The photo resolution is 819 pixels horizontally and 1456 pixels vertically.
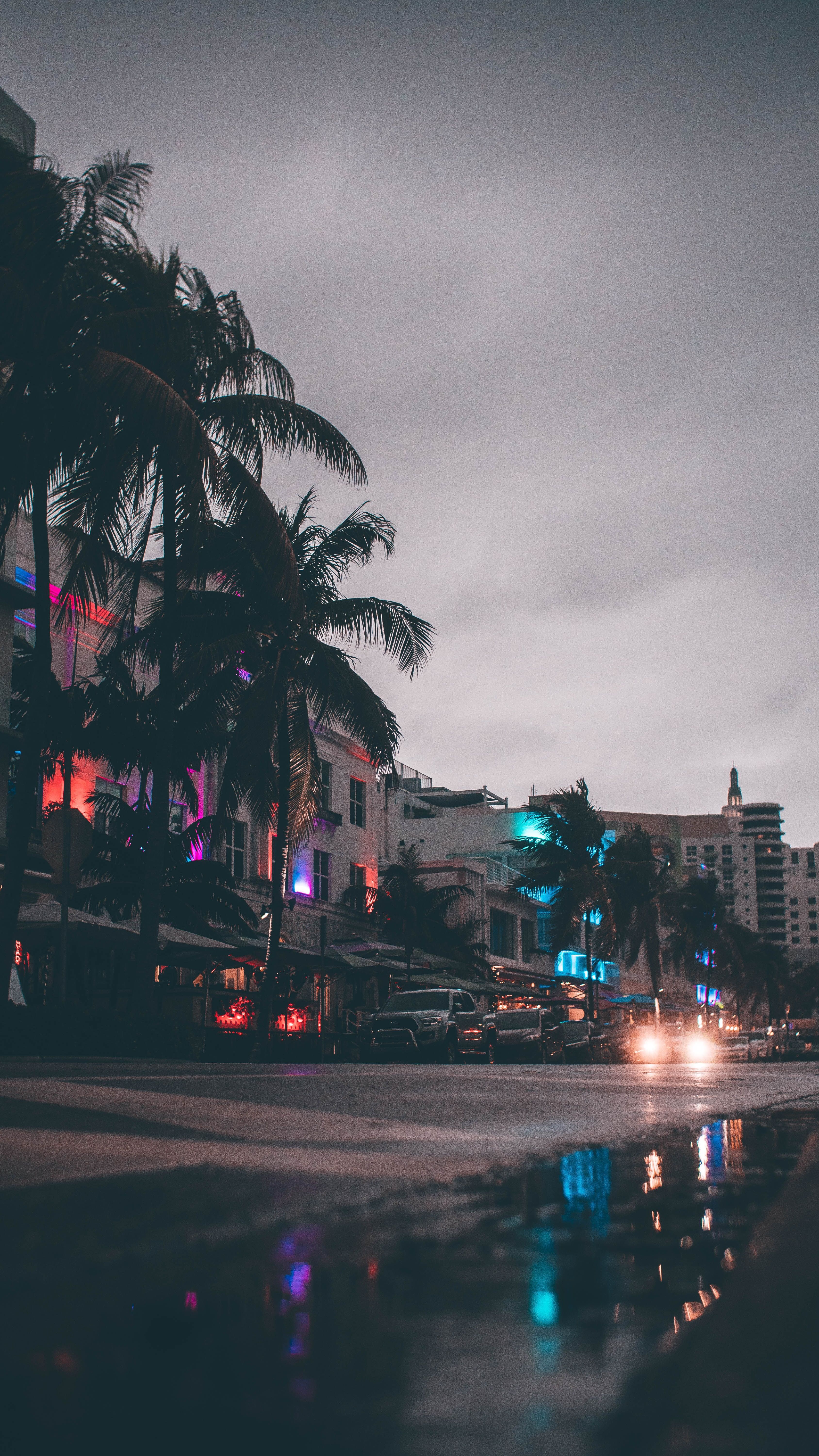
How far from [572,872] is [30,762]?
3733cm

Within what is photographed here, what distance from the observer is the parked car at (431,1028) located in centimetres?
2703

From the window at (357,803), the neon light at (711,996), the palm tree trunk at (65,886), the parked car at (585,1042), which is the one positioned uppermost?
the window at (357,803)

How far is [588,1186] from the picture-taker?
9.11 feet

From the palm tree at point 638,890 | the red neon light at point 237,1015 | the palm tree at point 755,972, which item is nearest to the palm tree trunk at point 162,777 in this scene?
the red neon light at point 237,1015

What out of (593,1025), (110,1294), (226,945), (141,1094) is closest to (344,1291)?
(110,1294)

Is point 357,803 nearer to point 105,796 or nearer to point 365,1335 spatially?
point 105,796

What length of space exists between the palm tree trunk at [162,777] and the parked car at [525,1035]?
12713 millimetres

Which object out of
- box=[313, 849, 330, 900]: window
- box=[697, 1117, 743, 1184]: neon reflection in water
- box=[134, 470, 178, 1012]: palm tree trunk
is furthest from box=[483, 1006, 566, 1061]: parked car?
box=[697, 1117, 743, 1184]: neon reflection in water

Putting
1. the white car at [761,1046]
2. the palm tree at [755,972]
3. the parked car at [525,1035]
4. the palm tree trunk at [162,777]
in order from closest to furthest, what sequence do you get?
the palm tree trunk at [162,777] < the parked car at [525,1035] < the white car at [761,1046] < the palm tree at [755,972]

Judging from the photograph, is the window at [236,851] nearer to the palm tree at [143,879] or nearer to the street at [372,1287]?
the palm tree at [143,879]

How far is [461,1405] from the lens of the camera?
1040 millimetres

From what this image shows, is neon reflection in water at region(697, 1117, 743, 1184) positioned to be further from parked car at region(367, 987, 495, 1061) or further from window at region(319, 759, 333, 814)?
window at region(319, 759, 333, 814)

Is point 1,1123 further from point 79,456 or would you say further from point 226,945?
point 226,945

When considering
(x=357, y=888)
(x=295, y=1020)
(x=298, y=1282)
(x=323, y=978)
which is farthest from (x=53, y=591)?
(x=298, y=1282)
